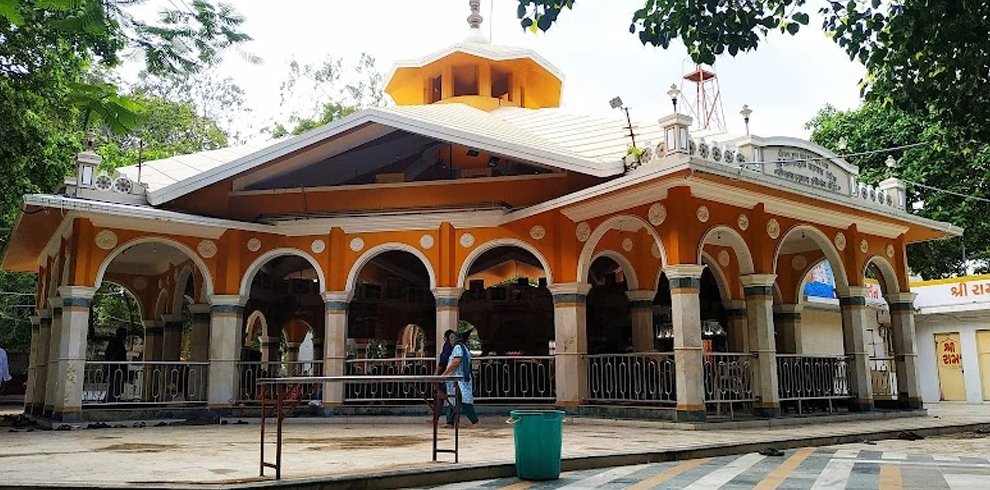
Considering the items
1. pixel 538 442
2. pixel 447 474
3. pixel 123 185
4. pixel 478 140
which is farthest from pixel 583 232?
pixel 123 185

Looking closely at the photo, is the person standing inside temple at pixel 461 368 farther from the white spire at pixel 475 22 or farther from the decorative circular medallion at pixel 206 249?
the white spire at pixel 475 22

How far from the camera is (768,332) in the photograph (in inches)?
521

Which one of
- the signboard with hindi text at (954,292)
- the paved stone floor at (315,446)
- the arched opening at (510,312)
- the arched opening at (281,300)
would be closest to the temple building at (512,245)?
the paved stone floor at (315,446)

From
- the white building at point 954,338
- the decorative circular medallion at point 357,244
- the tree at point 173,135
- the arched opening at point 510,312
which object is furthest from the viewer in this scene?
the tree at point 173,135

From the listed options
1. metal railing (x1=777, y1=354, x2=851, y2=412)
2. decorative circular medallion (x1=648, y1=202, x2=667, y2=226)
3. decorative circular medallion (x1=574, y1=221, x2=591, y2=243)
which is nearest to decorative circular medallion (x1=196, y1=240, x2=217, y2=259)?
decorative circular medallion (x1=574, y1=221, x2=591, y2=243)

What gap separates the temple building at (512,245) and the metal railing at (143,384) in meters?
0.07

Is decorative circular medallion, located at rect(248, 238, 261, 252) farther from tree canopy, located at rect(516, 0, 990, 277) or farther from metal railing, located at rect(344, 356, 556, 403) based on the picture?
tree canopy, located at rect(516, 0, 990, 277)

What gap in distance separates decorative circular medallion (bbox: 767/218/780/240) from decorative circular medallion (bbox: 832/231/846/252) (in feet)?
6.10

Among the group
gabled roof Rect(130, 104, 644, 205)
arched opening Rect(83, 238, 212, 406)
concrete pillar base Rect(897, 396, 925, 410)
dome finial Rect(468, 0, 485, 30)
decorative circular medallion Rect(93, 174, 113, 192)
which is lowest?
concrete pillar base Rect(897, 396, 925, 410)

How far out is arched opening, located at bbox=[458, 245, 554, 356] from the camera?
19469mm

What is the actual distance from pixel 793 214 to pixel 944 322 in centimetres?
1336

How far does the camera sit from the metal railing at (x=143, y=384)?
14.6 meters

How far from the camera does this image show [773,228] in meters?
13.8

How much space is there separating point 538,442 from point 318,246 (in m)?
9.58
